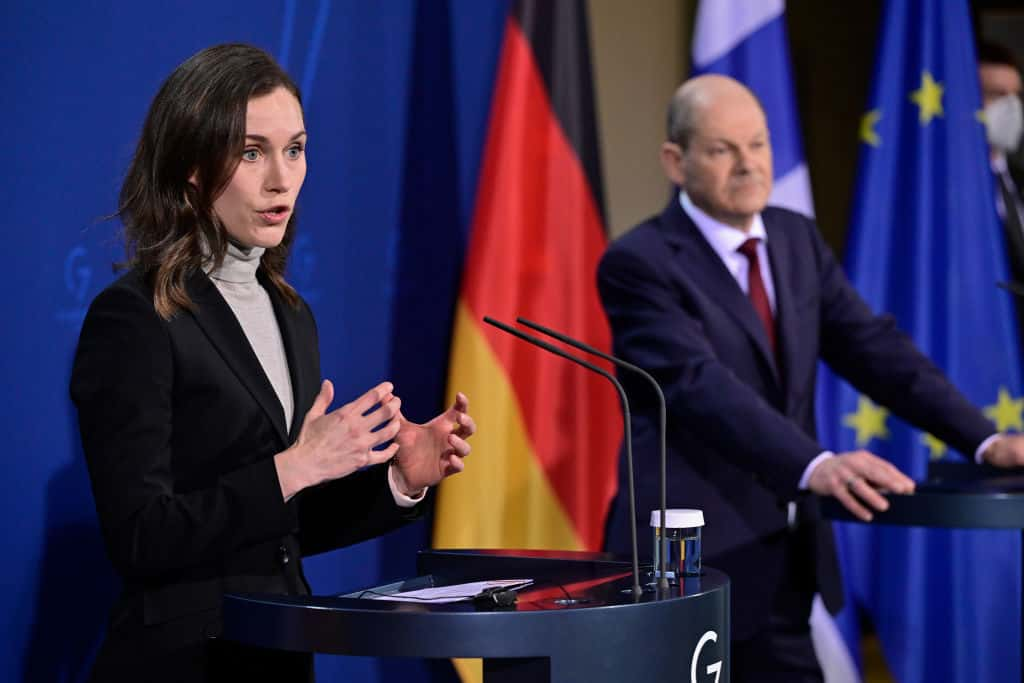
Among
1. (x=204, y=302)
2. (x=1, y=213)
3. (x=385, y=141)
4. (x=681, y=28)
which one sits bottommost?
(x=204, y=302)

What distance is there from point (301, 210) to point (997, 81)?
3429mm

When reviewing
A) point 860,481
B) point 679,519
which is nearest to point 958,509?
point 860,481

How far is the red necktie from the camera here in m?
3.25

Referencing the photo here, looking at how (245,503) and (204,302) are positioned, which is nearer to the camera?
(245,503)

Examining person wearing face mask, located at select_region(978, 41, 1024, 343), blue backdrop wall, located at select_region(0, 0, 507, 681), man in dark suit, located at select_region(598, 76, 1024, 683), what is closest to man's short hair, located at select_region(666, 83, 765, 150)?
man in dark suit, located at select_region(598, 76, 1024, 683)

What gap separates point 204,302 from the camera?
212 cm

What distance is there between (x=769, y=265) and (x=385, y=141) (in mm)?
1098

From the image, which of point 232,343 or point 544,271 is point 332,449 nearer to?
point 232,343

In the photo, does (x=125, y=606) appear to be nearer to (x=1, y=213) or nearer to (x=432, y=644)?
(x=432, y=644)

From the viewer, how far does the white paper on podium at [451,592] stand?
5.95ft

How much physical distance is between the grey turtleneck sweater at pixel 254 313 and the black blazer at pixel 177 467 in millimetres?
54

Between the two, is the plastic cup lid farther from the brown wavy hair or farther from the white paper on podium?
the brown wavy hair

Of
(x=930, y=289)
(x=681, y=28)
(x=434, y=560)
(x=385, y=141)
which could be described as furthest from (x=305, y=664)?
(x=681, y=28)

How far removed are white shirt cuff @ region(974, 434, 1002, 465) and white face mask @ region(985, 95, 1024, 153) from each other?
102 inches
